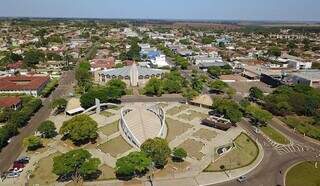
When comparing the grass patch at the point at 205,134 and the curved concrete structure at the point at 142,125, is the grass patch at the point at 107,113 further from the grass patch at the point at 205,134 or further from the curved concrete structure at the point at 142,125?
the grass patch at the point at 205,134

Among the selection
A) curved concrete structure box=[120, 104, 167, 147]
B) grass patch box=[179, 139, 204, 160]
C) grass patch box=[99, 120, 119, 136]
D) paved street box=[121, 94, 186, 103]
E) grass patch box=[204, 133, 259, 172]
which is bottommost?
grass patch box=[204, 133, 259, 172]

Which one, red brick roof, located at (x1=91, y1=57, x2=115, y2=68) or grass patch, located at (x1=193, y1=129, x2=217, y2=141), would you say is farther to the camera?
red brick roof, located at (x1=91, y1=57, x2=115, y2=68)

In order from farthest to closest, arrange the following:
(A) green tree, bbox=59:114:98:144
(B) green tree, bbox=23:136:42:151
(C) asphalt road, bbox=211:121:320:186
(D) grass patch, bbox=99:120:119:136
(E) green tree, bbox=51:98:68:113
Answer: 1. (E) green tree, bbox=51:98:68:113
2. (D) grass patch, bbox=99:120:119:136
3. (A) green tree, bbox=59:114:98:144
4. (B) green tree, bbox=23:136:42:151
5. (C) asphalt road, bbox=211:121:320:186

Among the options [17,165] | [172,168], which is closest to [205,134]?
[172,168]

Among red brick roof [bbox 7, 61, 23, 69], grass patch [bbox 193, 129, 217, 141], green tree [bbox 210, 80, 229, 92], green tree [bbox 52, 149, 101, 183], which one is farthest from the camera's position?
red brick roof [bbox 7, 61, 23, 69]

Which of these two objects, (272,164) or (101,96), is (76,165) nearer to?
(272,164)

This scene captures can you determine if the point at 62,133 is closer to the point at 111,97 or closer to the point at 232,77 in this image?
the point at 111,97

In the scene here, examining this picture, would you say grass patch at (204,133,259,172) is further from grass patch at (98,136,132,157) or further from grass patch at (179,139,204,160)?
grass patch at (98,136,132,157)

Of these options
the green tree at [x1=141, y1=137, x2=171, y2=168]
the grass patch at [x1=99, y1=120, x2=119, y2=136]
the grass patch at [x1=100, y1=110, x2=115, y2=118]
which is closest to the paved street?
the grass patch at [x1=100, y1=110, x2=115, y2=118]
